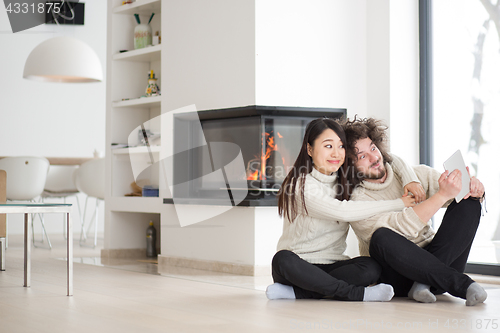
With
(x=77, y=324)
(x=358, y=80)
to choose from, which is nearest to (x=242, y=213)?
(x=358, y=80)

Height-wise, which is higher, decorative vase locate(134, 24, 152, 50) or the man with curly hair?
decorative vase locate(134, 24, 152, 50)

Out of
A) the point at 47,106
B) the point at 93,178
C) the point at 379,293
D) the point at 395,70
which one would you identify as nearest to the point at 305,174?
the point at 379,293

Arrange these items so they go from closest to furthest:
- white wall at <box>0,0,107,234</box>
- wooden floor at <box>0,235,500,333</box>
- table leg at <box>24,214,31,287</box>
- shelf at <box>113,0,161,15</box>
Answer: wooden floor at <box>0,235,500,333</box> → table leg at <box>24,214,31,287</box> → shelf at <box>113,0,161,15</box> → white wall at <box>0,0,107,234</box>

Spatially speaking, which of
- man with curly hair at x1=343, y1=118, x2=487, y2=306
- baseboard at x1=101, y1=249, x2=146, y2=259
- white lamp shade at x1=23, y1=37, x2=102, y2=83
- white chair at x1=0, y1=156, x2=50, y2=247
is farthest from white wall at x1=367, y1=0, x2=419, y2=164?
white chair at x1=0, y1=156, x2=50, y2=247

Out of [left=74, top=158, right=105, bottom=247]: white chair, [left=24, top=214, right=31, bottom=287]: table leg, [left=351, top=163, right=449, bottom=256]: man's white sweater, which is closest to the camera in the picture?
[left=351, top=163, right=449, bottom=256]: man's white sweater

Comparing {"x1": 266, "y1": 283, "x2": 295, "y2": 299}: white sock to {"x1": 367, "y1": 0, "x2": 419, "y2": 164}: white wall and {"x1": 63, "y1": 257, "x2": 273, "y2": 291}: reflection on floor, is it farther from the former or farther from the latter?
{"x1": 367, "y1": 0, "x2": 419, "y2": 164}: white wall

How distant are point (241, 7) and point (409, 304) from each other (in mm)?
2025

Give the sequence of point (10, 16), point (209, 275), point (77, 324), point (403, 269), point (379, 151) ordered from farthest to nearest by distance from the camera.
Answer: point (10, 16) → point (209, 275) → point (379, 151) → point (403, 269) → point (77, 324)

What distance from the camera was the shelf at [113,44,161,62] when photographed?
424cm

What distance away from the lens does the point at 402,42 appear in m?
3.77

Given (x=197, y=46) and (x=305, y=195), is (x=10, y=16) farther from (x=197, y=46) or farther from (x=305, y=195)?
(x=305, y=195)

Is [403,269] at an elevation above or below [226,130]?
below

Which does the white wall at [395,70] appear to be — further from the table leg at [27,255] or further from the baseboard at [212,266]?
the table leg at [27,255]

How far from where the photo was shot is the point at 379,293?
92.7 inches
